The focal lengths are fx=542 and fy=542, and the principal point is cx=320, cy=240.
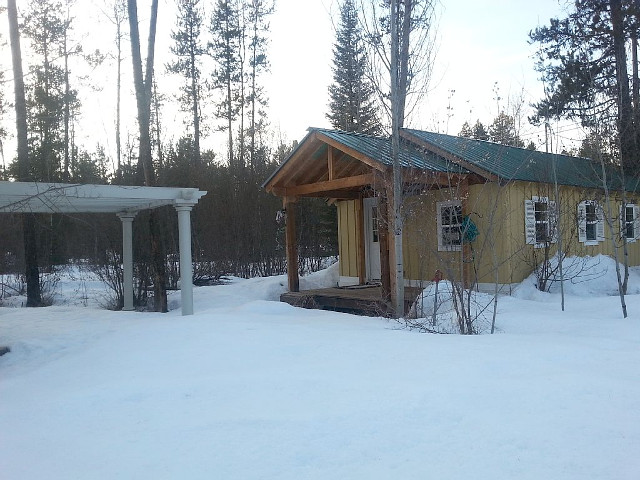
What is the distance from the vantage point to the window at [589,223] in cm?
1159

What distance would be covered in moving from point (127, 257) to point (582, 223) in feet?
32.6

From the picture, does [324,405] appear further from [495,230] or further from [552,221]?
[552,221]

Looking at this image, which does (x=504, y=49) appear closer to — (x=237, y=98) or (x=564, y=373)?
(x=564, y=373)

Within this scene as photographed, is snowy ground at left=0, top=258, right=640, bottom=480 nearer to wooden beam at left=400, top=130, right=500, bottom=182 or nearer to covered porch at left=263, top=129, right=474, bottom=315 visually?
covered porch at left=263, top=129, right=474, bottom=315

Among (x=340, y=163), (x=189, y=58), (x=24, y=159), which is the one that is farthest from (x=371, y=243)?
(x=189, y=58)

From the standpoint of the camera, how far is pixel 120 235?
12.8 metres

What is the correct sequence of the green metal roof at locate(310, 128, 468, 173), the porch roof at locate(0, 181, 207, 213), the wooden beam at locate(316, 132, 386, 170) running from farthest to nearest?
the green metal roof at locate(310, 128, 468, 173) → the wooden beam at locate(316, 132, 386, 170) → the porch roof at locate(0, 181, 207, 213)

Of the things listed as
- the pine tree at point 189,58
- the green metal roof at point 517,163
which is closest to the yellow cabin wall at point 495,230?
the green metal roof at point 517,163

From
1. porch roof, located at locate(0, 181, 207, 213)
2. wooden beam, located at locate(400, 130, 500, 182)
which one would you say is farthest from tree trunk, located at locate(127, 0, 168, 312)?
wooden beam, located at locate(400, 130, 500, 182)

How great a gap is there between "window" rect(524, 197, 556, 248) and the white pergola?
6306mm

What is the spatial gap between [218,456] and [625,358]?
12.9ft

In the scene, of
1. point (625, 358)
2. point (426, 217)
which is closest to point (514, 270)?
point (426, 217)

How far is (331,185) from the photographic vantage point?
10172 millimetres

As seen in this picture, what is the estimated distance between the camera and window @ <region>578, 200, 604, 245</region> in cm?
1159
